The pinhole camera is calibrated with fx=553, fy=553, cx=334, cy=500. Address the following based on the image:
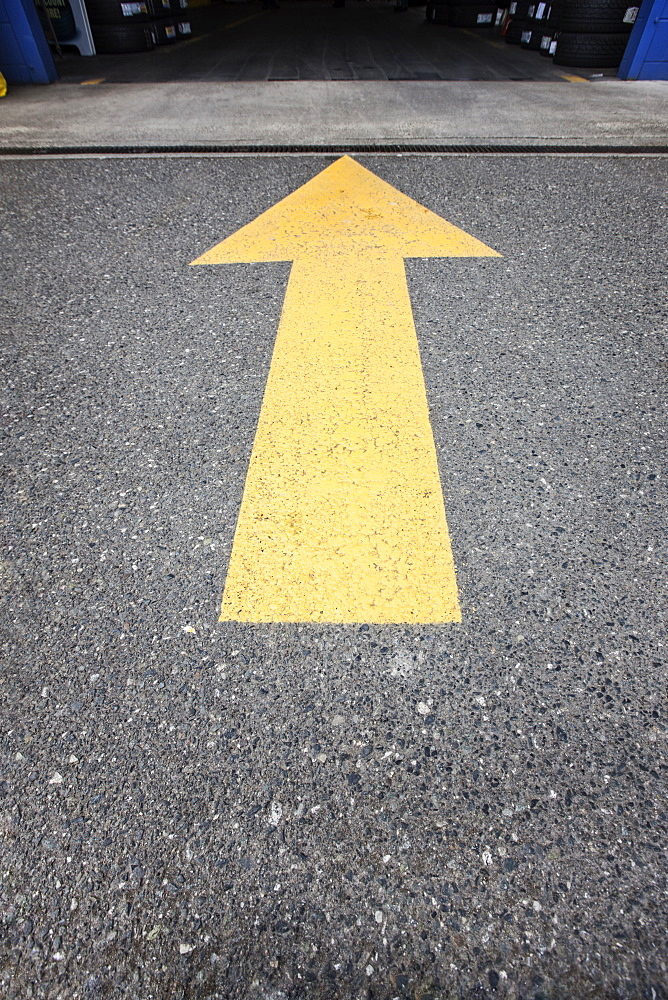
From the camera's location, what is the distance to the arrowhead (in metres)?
2.86

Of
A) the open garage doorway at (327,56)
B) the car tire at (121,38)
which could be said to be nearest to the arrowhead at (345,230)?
the open garage doorway at (327,56)

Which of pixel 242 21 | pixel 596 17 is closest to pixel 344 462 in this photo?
pixel 596 17

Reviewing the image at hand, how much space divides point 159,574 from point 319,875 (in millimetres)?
783

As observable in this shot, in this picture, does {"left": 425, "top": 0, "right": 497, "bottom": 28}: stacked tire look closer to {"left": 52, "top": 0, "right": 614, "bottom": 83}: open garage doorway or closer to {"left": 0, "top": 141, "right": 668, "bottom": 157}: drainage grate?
{"left": 52, "top": 0, "right": 614, "bottom": 83}: open garage doorway

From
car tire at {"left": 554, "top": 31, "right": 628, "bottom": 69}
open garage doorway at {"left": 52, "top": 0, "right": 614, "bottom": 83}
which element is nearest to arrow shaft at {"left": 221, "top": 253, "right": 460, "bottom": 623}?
open garage doorway at {"left": 52, "top": 0, "right": 614, "bottom": 83}

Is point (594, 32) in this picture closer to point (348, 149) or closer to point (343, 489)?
point (348, 149)

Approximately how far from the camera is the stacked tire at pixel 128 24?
7.66 metres

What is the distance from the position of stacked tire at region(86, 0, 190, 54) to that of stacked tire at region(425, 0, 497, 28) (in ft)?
17.9

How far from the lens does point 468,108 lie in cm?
531

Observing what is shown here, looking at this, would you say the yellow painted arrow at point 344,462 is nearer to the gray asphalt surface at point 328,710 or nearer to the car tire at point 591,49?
the gray asphalt surface at point 328,710

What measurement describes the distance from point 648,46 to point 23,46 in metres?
6.85

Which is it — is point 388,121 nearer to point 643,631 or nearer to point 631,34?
point 631,34

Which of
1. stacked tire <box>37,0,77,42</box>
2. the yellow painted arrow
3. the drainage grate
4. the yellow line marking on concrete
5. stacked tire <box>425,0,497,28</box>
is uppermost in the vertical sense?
the yellow painted arrow

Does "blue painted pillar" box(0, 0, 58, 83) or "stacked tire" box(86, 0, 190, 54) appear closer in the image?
"blue painted pillar" box(0, 0, 58, 83)
